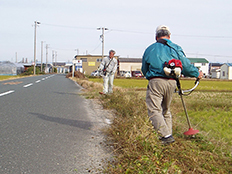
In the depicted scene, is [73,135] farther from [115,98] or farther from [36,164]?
[115,98]

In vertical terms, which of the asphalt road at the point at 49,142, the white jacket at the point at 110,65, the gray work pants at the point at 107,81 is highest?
the white jacket at the point at 110,65

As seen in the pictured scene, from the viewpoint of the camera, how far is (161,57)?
379cm

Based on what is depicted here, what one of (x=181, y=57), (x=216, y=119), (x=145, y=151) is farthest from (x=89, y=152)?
(x=216, y=119)

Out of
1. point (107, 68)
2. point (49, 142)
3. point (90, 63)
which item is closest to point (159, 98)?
point (49, 142)

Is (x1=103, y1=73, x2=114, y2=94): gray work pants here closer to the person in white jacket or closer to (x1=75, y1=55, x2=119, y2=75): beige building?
the person in white jacket

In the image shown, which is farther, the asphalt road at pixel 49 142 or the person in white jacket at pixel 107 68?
the person in white jacket at pixel 107 68

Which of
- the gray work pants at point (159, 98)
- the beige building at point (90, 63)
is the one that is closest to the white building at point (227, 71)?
the beige building at point (90, 63)

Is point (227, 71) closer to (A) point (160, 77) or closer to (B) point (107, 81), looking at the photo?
(B) point (107, 81)

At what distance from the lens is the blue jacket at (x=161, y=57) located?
3.79 meters

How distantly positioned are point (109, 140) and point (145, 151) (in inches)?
53.7

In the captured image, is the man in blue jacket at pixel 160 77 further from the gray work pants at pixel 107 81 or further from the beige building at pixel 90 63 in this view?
the beige building at pixel 90 63

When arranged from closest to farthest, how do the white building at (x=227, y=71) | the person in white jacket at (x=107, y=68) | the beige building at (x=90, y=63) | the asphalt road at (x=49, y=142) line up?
the asphalt road at (x=49, y=142) < the person in white jacket at (x=107, y=68) < the white building at (x=227, y=71) < the beige building at (x=90, y=63)

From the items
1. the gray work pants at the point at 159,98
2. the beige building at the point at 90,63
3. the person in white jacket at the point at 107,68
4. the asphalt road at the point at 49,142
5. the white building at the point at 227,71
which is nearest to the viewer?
the asphalt road at the point at 49,142

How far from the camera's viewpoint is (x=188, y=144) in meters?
3.79
